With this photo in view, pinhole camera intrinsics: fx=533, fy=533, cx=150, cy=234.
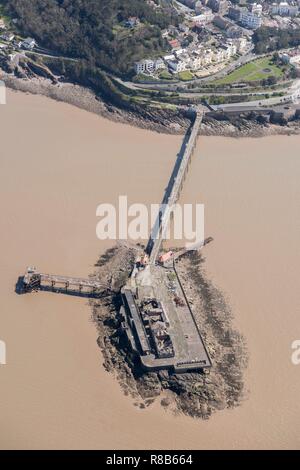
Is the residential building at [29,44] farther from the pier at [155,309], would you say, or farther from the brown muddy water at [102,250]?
the pier at [155,309]

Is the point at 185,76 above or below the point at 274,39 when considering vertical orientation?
below

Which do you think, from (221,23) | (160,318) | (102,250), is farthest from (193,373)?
(221,23)

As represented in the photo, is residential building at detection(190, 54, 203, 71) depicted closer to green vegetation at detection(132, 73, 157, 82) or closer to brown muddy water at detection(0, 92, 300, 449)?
green vegetation at detection(132, 73, 157, 82)

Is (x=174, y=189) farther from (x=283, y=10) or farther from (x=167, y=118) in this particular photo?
(x=283, y=10)

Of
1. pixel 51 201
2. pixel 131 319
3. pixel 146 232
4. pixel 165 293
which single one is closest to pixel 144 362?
pixel 131 319

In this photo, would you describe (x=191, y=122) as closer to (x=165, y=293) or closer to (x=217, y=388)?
(x=165, y=293)

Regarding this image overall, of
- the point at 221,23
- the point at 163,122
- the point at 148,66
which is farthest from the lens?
the point at 221,23

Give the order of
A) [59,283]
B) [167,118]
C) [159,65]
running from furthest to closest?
[159,65] < [167,118] < [59,283]
